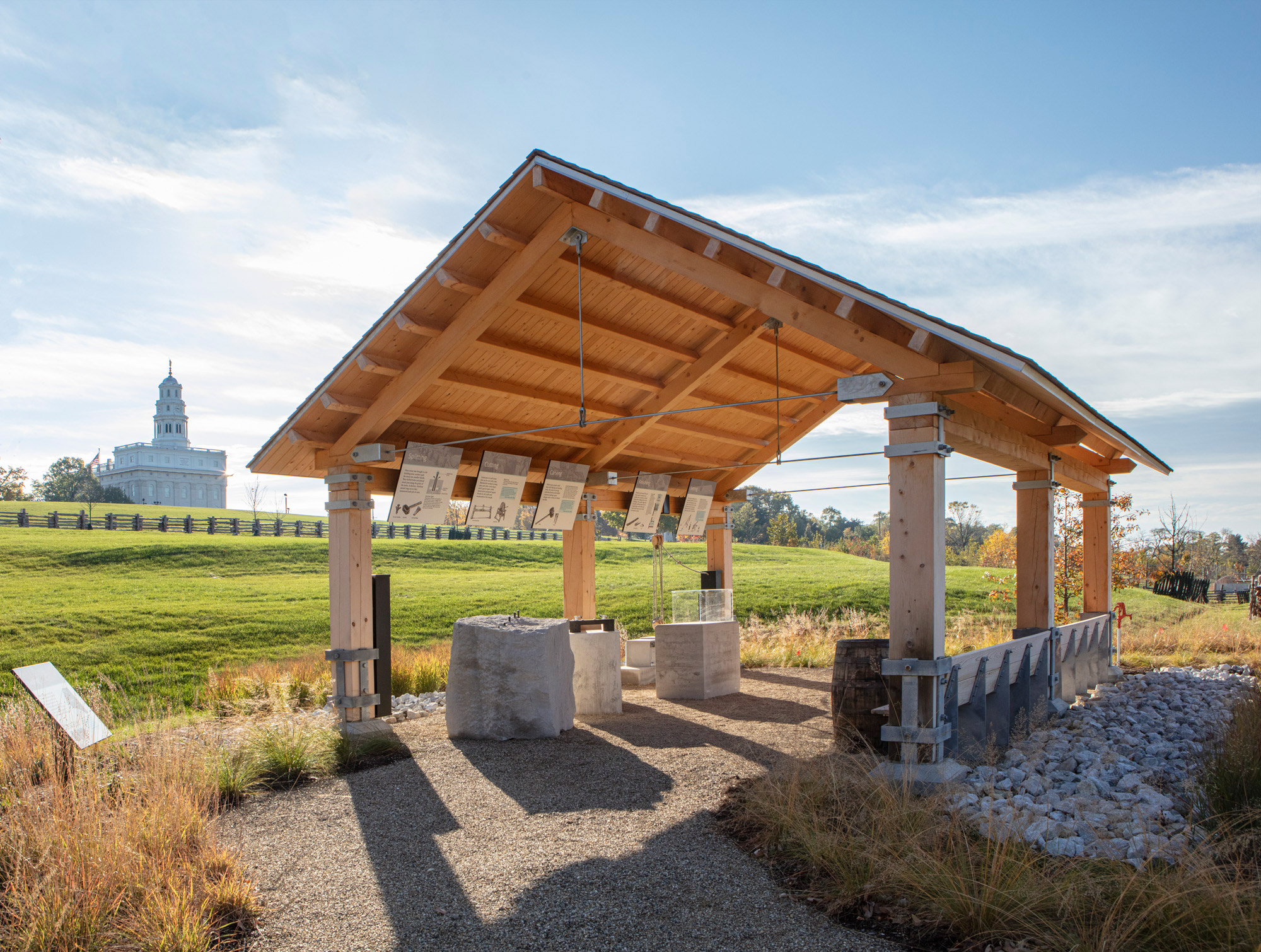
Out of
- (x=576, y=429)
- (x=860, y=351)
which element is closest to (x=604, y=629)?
(x=576, y=429)

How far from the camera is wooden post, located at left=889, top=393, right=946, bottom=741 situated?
5.97 m

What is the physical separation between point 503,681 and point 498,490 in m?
2.93

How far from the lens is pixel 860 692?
7070 millimetres

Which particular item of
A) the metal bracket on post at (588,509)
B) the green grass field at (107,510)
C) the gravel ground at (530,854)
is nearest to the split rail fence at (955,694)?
the gravel ground at (530,854)

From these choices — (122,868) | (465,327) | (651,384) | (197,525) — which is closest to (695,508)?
(651,384)

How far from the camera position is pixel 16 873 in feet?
12.8

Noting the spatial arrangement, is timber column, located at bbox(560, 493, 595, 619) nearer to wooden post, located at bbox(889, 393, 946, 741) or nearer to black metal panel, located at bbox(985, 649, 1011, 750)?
black metal panel, located at bbox(985, 649, 1011, 750)

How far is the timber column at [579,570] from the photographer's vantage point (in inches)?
446

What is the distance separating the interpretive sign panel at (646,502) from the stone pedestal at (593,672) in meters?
2.73

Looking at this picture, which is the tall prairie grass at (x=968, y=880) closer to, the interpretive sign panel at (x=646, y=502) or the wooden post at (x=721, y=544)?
the interpretive sign panel at (x=646, y=502)

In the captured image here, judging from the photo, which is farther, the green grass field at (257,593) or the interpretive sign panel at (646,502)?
the green grass field at (257,593)

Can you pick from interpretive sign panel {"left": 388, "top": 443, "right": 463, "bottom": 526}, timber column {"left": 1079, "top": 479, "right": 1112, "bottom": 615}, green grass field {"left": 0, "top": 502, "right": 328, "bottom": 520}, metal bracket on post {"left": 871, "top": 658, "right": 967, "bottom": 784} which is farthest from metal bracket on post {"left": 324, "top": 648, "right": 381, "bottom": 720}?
green grass field {"left": 0, "top": 502, "right": 328, "bottom": 520}

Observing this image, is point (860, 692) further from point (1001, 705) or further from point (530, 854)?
point (530, 854)

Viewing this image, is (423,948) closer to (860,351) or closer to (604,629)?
(860,351)
